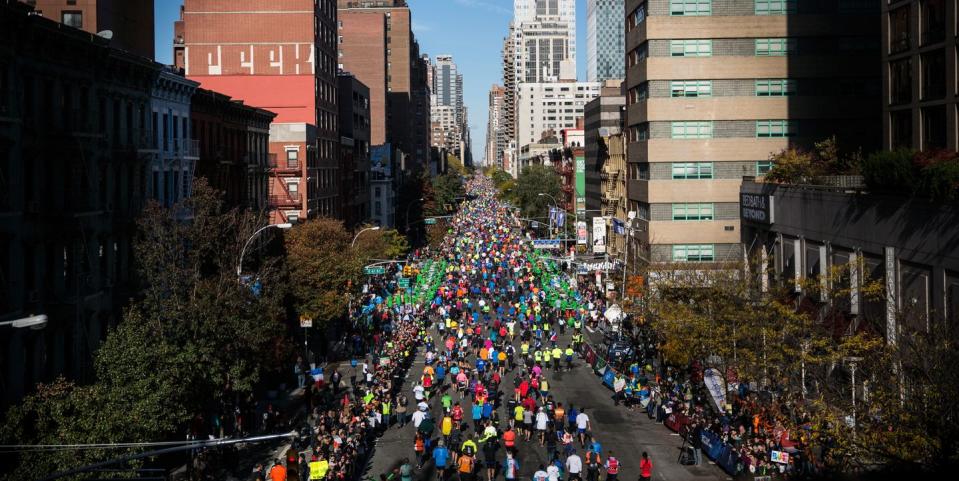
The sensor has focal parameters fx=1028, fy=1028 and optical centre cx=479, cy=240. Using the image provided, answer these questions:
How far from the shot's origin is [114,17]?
5028 cm

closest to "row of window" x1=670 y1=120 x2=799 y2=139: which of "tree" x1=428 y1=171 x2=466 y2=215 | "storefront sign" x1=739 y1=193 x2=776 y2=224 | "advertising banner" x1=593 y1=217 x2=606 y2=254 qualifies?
"storefront sign" x1=739 y1=193 x2=776 y2=224

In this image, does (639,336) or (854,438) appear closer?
(854,438)

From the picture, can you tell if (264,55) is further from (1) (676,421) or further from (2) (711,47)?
(1) (676,421)

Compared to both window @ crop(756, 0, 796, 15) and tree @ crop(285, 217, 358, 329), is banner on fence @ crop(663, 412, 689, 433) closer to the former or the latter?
tree @ crop(285, 217, 358, 329)

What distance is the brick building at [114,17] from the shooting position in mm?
48219

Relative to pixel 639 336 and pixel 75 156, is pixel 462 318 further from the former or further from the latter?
pixel 75 156

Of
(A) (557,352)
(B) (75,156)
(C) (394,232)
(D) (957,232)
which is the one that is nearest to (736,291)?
(D) (957,232)

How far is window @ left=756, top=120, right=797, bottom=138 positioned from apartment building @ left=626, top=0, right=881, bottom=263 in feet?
0.20

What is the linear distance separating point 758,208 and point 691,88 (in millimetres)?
14353

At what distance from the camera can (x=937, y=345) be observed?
22875mm

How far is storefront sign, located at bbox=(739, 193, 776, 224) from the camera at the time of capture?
48.6 metres

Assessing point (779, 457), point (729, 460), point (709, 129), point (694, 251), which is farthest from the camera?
point (694, 251)

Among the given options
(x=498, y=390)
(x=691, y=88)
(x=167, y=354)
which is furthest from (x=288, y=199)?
(x=167, y=354)

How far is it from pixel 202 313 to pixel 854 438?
1803 centimetres
